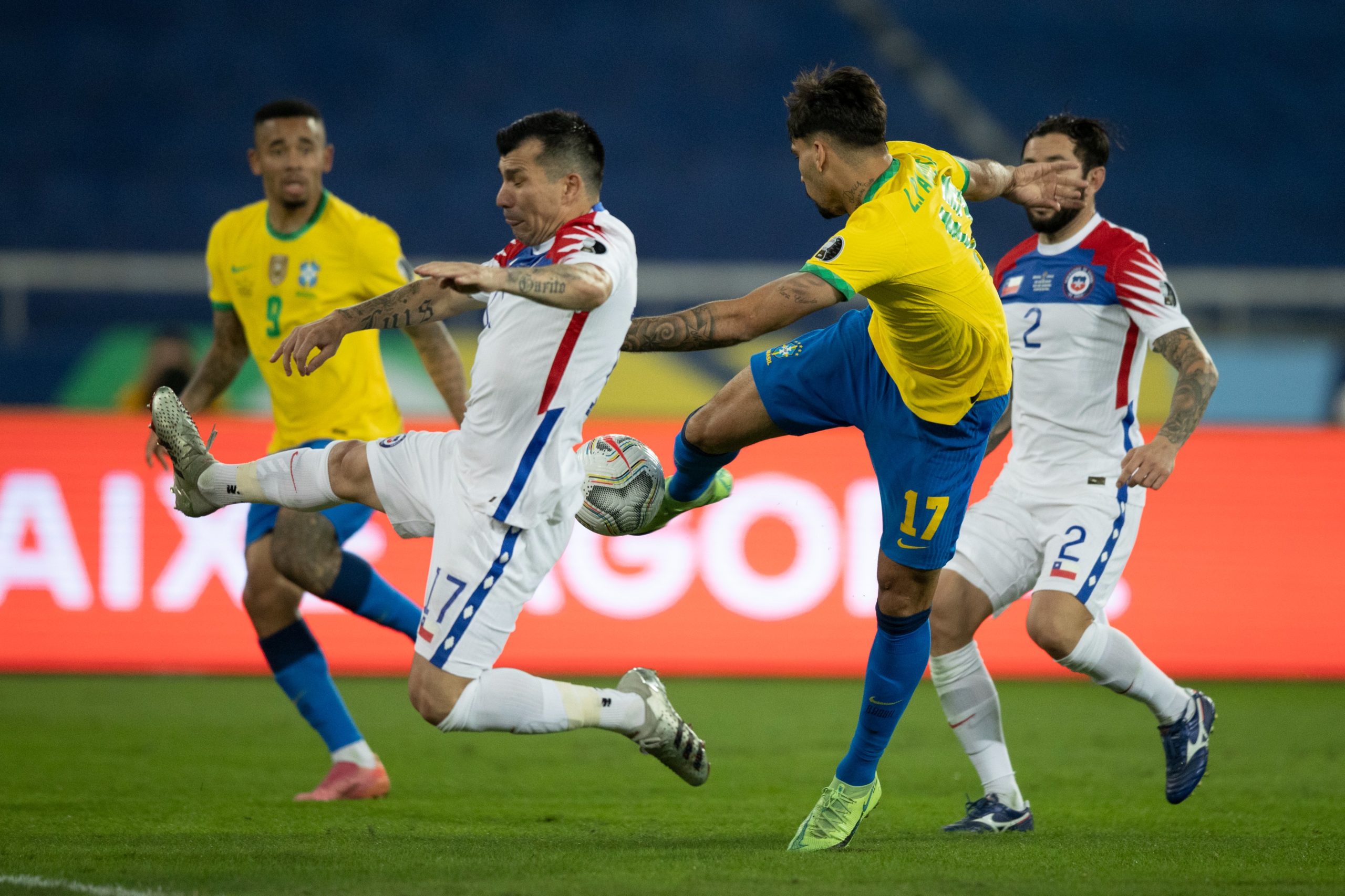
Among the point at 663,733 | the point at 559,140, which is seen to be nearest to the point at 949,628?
the point at 663,733

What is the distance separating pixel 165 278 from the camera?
42.1 feet

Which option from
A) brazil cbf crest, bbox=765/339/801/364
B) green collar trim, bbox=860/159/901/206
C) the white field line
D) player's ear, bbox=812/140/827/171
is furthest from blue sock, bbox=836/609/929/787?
the white field line

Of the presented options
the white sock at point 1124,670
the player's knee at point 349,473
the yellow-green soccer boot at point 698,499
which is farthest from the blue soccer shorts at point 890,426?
the player's knee at point 349,473

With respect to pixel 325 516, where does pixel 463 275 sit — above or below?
above

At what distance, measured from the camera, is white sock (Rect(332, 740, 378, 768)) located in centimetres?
571

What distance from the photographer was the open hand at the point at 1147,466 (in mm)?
4617

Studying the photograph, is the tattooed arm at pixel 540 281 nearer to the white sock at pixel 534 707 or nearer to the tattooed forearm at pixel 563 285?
the tattooed forearm at pixel 563 285

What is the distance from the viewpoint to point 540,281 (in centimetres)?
400

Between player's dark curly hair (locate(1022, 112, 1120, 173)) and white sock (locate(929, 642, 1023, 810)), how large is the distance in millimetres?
1776

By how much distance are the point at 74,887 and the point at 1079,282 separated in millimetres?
3670

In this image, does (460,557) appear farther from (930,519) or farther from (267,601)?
(267,601)

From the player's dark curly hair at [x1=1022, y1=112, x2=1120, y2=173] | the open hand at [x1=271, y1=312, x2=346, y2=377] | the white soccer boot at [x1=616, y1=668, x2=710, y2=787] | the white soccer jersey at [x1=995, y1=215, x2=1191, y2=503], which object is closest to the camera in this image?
the open hand at [x1=271, y1=312, x2=346, y2=377]

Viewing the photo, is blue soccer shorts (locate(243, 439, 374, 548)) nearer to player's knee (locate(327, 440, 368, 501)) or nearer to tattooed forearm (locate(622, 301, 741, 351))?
player's knee (locate(327, 440, 368, 501))

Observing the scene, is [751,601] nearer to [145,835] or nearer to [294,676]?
[294,676]
